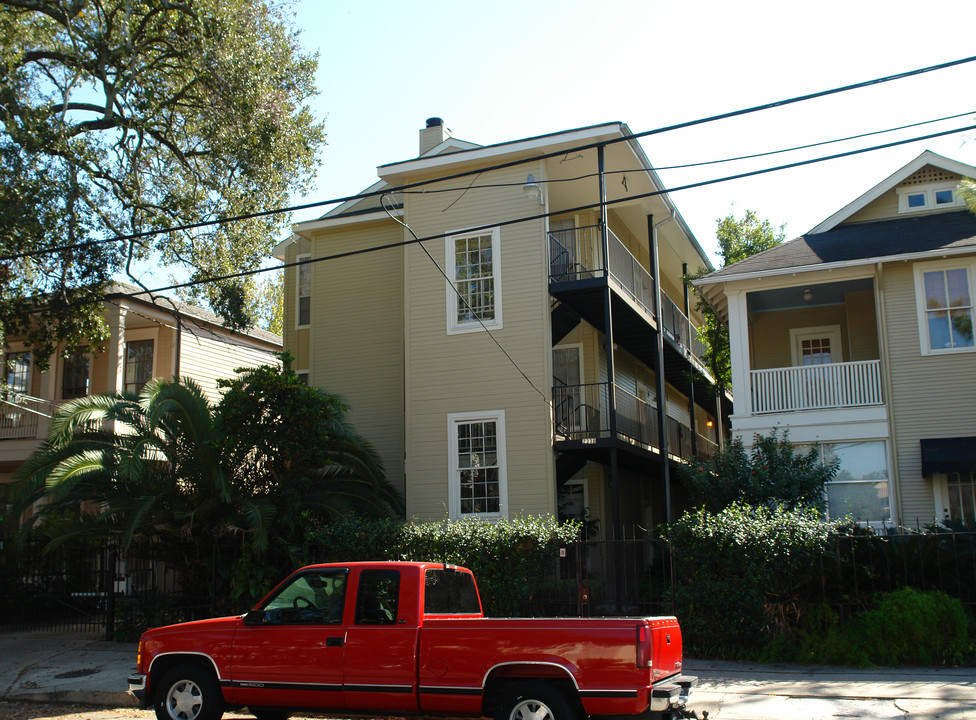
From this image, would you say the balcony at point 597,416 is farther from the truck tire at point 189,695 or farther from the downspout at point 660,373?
the truck tire at point 189,695

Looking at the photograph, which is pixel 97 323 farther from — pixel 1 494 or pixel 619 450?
pixel 619 450

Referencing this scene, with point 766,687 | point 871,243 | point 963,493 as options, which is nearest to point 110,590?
point 766,687

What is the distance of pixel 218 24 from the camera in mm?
17969

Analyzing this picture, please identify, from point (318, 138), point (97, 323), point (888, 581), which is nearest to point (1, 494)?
point (97, 323)

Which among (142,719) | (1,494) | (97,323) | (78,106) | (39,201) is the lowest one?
(142,719)

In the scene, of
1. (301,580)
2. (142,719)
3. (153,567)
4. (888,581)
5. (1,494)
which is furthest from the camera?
(1,494)

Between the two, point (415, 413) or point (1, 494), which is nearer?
point (415, 413)

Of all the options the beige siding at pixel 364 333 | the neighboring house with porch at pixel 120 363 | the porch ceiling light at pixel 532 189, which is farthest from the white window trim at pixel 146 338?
the porch ceiling light at pixel 532 189

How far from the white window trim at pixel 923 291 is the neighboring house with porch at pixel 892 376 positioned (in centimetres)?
2

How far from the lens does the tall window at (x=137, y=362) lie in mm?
24625

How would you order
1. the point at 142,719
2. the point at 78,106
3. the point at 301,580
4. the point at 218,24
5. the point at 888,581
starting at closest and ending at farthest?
the point at 301,580 → the point at 142,719 → the point at 888,581 → the point at 218,24 → the point at 78,106

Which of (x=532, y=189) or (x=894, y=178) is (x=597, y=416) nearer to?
(x=532, y=189)

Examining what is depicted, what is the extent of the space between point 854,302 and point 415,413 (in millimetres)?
10588

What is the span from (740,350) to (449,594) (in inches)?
464
